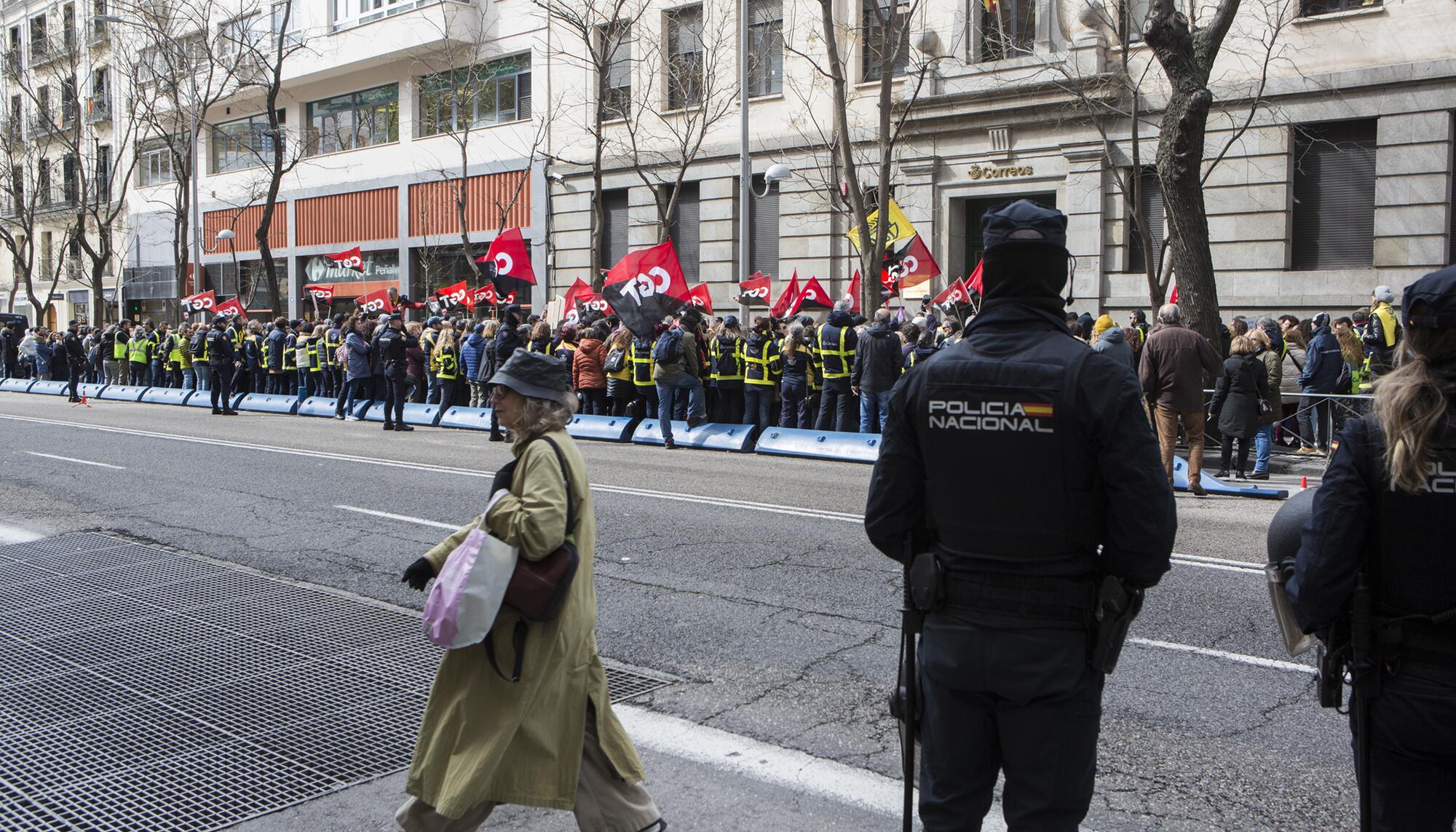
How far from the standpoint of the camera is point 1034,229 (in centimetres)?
304

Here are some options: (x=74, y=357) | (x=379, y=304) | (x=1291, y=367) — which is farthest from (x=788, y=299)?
(x=74, y=357)

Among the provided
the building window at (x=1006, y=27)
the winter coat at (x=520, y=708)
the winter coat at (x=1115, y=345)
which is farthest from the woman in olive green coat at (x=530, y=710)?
the building window at (x=1006, y=27)

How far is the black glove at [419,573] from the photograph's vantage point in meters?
3.79

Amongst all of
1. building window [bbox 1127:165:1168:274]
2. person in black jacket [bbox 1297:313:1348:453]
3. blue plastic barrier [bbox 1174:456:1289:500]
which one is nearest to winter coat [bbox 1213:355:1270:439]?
blue plastic barrier [bbox 1174:456:1289:500]

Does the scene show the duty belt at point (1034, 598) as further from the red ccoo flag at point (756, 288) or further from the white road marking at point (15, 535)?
the red ccoo flag at point (756, 288)

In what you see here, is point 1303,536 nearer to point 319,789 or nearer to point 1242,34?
point 319,789

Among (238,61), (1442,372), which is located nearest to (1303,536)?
(1442,372)

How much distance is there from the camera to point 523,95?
32.8 m

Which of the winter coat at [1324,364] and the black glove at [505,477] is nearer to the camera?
the black glove at [505,477]

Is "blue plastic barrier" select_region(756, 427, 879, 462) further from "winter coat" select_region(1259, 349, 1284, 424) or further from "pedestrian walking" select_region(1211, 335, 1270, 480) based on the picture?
"winter coat" select_region(1259, 349, 1284, 424)

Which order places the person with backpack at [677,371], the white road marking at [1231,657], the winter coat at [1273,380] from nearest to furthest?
1. the white road marking at [1231,657]
2. the winter coat at [1273,380]
3. the person with backpack at [677,371]

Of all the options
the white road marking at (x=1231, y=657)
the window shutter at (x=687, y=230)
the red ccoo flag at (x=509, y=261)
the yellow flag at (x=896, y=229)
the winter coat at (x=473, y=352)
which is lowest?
the white road marking at (x=1231, y=657)

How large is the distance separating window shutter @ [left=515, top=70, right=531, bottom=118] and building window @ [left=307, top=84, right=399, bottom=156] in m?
5.43

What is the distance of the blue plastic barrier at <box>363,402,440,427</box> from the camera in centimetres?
2077
